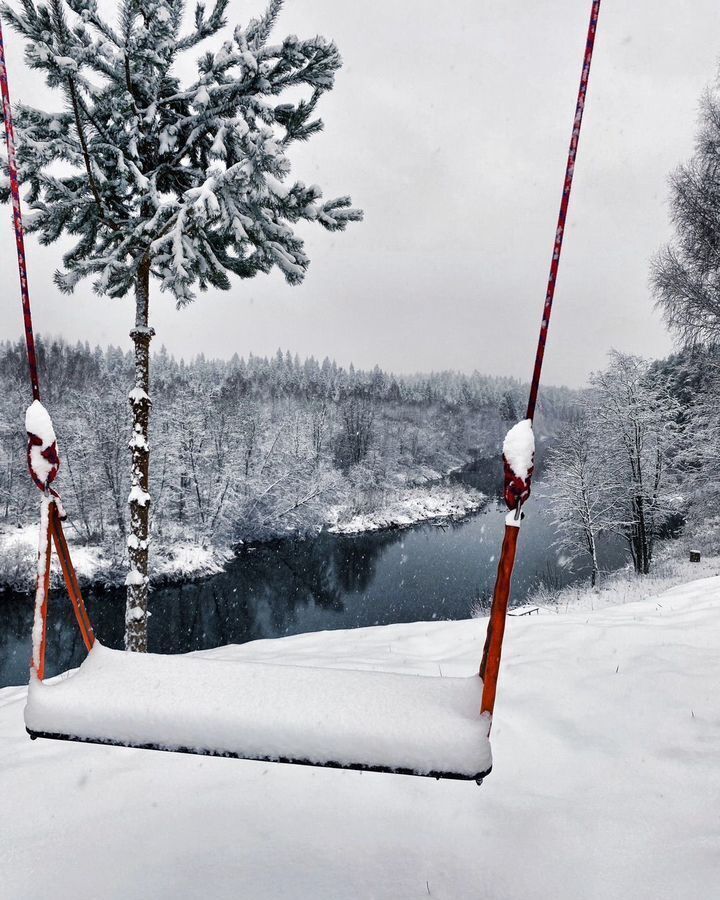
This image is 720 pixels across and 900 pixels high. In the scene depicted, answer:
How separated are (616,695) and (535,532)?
879 inches

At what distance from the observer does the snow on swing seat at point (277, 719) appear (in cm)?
160

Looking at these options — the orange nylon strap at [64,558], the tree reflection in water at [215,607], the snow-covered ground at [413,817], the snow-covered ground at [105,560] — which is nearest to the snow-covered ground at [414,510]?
the tree reflection in water at [215,607]

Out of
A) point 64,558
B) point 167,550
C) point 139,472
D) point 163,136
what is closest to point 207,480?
point 167,550

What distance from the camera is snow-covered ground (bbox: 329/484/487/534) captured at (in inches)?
1155

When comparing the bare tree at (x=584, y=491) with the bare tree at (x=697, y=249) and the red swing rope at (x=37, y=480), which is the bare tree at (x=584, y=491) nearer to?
the bare tree at (x=697, y=249)

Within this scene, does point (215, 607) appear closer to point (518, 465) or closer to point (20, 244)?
point (20, 244)

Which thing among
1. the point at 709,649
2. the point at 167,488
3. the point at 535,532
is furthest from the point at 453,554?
the point at 709,649

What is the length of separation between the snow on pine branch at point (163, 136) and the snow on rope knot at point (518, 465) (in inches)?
147

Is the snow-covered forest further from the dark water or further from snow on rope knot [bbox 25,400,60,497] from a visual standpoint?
snow on rope knot [bbox 25,400,60,497]

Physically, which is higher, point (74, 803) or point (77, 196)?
point (77, 196)

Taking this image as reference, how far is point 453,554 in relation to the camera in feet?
74.2

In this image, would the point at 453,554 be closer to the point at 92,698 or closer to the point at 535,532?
the point at 535,532

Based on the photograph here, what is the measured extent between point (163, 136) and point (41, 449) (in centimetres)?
486

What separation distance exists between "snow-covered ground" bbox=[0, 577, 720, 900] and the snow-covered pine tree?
3971 mm
